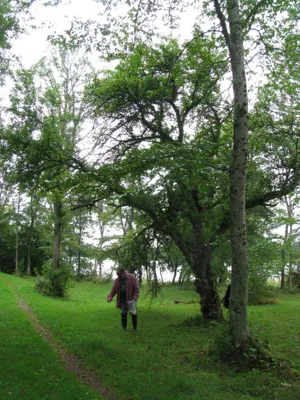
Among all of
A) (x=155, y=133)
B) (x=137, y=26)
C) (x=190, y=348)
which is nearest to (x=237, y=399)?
(x=190, y=348)

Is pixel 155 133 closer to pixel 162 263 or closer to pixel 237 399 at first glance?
pixel 162 263

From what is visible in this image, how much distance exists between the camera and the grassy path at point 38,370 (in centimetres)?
536

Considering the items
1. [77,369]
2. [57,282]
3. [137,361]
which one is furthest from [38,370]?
[57,282]

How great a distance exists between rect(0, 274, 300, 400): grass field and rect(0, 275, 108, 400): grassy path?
0.02m

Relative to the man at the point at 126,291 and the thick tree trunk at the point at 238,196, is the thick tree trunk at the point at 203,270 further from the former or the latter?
the thick tree trunk at the point at 238,196

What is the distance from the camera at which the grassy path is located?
211 inches

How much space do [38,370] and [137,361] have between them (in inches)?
78.7

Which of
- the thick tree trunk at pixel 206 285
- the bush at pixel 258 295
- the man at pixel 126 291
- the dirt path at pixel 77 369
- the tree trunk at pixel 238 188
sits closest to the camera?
the dirt path at pixel 77 369

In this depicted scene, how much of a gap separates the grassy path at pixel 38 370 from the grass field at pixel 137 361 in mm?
16

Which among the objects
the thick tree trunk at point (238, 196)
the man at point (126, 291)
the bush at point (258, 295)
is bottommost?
the bush at point (258, 295)

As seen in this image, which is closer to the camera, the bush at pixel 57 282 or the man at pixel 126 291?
the man at pixel 126 291

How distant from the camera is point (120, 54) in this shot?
367 inches

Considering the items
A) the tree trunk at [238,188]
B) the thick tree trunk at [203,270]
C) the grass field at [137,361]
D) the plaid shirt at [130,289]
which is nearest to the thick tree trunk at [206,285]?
the thick tree trunk at [203,270]

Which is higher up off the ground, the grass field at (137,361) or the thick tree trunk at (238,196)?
the thick tree trunk at (238,196)
